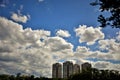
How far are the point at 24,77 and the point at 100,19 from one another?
93.4 metres

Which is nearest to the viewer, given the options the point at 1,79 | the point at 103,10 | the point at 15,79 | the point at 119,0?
the point at 119,0

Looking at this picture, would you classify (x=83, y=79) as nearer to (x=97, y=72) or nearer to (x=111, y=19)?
(x=97, y=72)

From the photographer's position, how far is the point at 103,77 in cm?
11369

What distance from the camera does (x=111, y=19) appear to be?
27.3 metres

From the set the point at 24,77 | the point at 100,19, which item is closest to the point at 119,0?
the point at 100,19

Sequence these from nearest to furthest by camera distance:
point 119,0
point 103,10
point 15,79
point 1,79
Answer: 1. point 119,0
2. point 103,10
3. point 1,79
4. point 15,79

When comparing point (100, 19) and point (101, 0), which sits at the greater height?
point (101, 0)

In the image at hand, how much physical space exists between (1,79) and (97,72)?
4107 cm

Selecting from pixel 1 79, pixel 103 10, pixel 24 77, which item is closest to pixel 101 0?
pixel 103 10

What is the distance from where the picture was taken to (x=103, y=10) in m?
27.4

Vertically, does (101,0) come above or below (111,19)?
above

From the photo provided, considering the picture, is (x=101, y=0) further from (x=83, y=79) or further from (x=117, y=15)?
(x=83, y=79)

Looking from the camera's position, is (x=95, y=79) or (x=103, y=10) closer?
(x=103, y=10)

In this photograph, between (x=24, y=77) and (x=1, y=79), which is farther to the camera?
(x=24, y=77)
